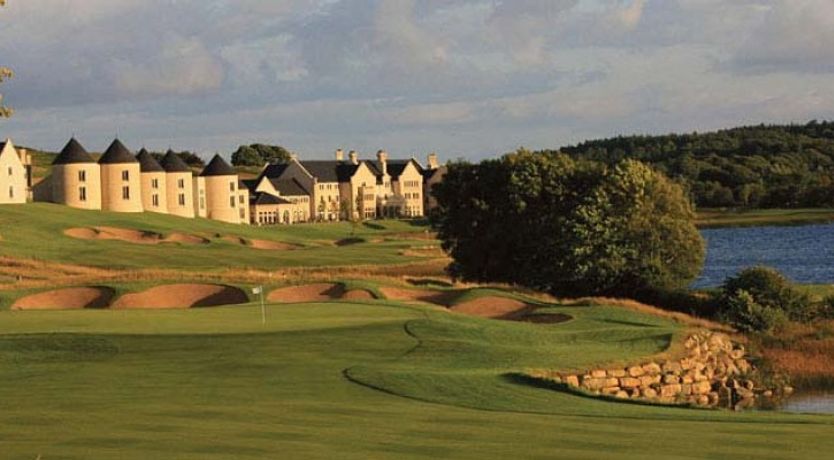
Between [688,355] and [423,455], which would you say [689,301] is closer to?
[688,355]

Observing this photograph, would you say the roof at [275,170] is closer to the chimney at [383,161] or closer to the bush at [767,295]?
the chimney at [383,161]

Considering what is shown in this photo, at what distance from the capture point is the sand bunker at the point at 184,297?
4253 centimetres

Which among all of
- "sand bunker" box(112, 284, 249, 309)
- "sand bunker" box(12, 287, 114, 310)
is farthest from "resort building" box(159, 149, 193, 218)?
"sand bunker" box(12, 287, 114, 310)

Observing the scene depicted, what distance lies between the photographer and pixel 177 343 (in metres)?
27.5

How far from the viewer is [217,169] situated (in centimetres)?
12525

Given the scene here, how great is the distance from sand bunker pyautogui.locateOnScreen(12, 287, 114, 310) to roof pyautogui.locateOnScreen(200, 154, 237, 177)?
268 ft

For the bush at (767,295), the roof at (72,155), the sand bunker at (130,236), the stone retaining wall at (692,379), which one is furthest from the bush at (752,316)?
the roof at (72,155)

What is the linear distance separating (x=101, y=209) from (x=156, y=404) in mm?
90825

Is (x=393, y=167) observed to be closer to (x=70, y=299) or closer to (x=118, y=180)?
(x=118, y=180)

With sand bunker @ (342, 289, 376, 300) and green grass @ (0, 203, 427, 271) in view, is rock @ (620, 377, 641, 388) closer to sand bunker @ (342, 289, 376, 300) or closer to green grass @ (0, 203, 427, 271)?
sand bunker @ (342, 289, 376, 300)

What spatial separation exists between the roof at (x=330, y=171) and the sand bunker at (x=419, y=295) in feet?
365

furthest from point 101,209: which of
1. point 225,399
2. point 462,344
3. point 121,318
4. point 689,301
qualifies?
point 225,399

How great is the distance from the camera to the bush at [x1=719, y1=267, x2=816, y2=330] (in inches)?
1689

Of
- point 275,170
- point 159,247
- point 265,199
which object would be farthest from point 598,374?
point 275,170
